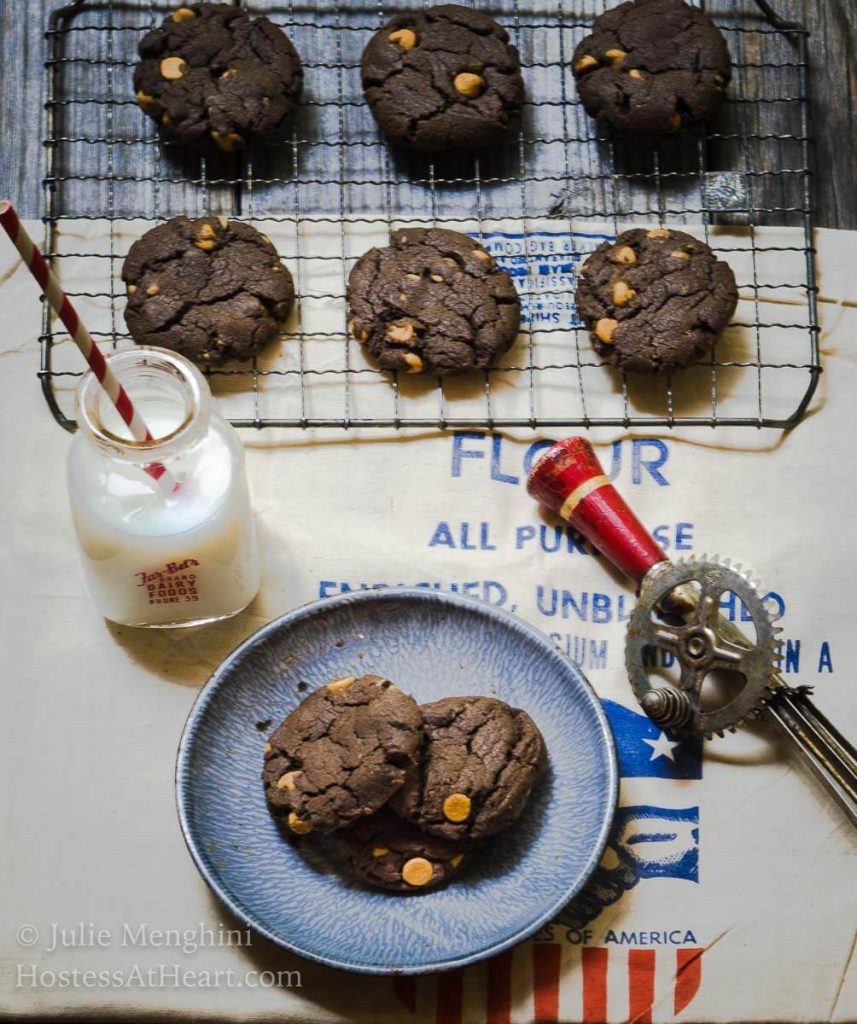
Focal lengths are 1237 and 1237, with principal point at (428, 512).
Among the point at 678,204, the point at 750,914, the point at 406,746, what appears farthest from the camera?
the point at 678,204

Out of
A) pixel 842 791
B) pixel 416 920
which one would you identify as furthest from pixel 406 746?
pixel 842 791

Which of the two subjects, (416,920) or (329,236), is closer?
(416,920)

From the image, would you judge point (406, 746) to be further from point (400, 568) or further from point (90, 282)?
point (90, 282)

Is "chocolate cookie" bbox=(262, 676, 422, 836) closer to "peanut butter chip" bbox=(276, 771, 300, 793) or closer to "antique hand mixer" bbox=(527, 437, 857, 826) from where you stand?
"peanut butter chip" bbox=(276, 771, 300, 793)

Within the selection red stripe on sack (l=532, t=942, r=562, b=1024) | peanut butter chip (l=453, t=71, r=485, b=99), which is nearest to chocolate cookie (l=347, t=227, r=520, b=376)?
peanut butter chip (l=453, t=71, r=485, b=99)

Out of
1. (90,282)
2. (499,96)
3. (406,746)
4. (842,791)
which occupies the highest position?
(499,96)
